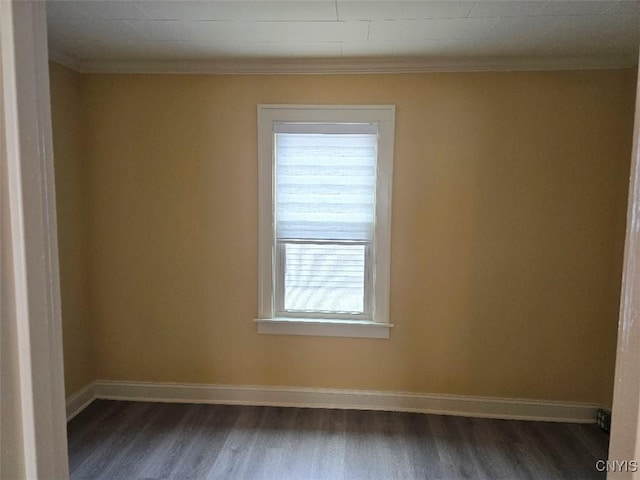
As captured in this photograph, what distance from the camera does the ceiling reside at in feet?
6.81

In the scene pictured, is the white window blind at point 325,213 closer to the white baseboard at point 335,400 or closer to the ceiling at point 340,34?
the ceiling at point 340,34

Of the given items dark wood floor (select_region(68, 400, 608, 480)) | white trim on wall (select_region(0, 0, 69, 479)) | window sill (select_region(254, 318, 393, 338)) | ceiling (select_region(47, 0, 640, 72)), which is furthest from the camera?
window sill (select_region(254, 318, 393, 338))

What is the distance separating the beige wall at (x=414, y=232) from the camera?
292 cm

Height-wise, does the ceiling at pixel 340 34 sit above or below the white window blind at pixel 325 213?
above

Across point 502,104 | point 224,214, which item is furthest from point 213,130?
point 502,104

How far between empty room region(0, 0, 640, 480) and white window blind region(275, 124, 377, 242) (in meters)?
0.02

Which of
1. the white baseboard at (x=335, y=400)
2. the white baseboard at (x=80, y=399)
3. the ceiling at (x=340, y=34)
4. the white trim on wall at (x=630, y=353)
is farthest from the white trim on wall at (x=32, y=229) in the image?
the white baseboard at (x=80, y=399)

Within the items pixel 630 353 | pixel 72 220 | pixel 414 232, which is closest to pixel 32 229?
pixel 630 353

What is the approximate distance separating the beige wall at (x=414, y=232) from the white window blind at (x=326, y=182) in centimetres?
20

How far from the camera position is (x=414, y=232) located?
3053 millimetres

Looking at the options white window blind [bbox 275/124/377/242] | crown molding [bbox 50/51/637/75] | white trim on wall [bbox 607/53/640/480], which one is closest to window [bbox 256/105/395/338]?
white window blind [bbox 275/124/377/242]

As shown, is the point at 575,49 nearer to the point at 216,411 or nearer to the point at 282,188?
the point at 282,188

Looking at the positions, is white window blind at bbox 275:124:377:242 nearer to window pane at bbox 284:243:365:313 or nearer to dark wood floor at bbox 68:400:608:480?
window pane at bbox 284:243:365:313

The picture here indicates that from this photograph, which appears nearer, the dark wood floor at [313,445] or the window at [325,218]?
the dark wood floor at [313,445]
